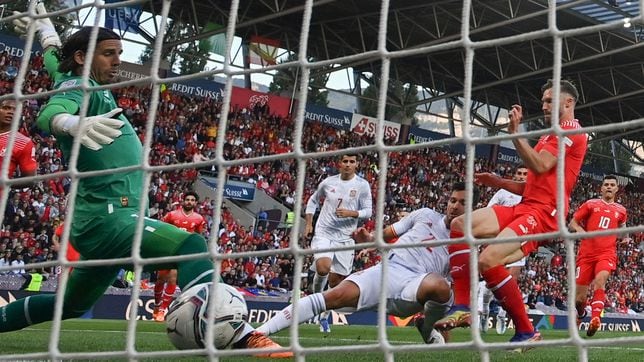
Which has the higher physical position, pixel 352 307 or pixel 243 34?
pixel 243 34

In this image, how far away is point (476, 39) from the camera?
25.3 metres

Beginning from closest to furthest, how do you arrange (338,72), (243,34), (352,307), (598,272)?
(352,307), (598,272), (243,34), (338,72)

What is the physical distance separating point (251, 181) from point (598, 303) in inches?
531

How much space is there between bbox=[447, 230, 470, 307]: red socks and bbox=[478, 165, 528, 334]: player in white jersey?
1633 millimetres

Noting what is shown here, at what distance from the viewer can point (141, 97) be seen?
21.3m

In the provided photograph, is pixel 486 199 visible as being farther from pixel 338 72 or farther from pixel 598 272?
pixel 598 272

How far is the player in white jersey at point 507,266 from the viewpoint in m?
8.37

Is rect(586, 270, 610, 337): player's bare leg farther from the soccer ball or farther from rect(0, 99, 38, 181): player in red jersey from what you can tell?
the soccer ball

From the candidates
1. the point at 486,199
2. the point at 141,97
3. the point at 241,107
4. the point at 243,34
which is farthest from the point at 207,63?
the point at 486,199

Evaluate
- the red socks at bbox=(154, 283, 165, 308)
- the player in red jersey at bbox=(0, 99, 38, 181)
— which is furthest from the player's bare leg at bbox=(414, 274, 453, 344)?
the red socks at bbox=(154, 283, 165, 308)

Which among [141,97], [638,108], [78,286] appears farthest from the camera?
[638,108]

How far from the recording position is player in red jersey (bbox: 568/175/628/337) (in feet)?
29.8

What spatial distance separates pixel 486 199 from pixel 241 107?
781 centimetres

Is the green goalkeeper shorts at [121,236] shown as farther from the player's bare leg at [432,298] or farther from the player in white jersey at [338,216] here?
the player in white jersey at [338,216]
